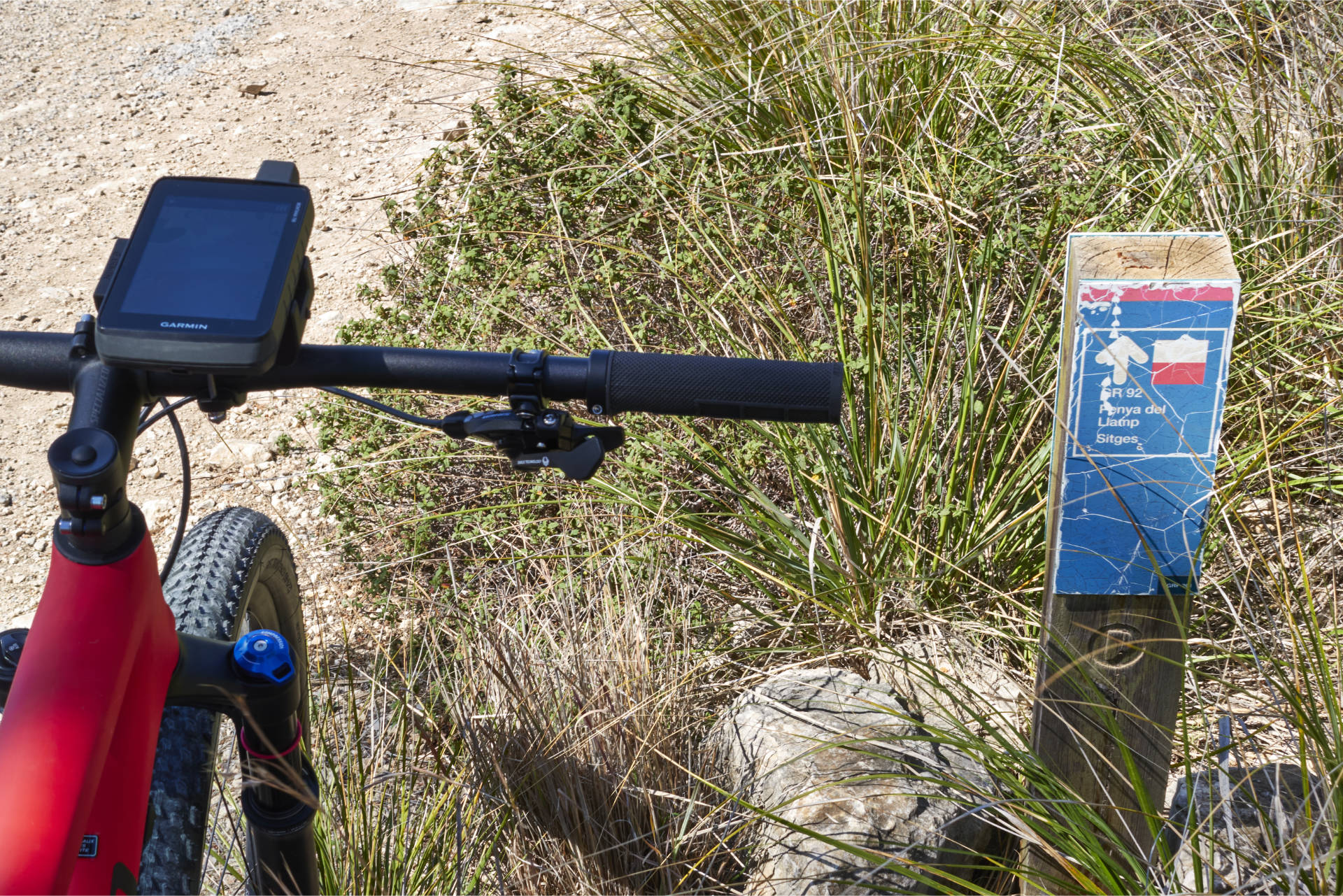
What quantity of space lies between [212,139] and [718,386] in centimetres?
517

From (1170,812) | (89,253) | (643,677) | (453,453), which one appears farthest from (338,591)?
(89,253)

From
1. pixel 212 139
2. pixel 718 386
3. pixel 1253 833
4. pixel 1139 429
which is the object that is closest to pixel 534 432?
pixel 718 386

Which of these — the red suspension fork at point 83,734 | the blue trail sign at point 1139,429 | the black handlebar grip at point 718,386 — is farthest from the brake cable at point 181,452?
the blue trail sign at point 1139,429

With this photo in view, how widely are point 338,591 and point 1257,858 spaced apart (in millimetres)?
2371

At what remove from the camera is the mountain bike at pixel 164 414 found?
107 cm

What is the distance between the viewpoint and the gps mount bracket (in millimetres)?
1201

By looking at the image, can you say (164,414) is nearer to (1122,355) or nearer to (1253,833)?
(1122,355)

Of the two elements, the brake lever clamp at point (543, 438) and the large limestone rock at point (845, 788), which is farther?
the large limestone rock at point (845, 788)

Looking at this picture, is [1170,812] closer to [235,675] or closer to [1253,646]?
[1253,646]

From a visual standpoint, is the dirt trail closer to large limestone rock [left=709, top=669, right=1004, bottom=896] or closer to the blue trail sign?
large limestone rock [left=709, top=669, right=1004, bottom=896]

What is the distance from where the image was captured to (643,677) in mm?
2191

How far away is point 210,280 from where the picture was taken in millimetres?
1127

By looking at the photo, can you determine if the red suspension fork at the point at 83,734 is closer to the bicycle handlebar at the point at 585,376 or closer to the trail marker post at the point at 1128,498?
the bicycle handlebar at the point at 585,376

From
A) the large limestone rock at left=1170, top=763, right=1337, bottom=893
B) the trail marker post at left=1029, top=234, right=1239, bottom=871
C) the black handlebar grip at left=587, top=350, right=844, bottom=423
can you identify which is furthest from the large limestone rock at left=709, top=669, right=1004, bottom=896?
the black handlebar grip at left=587, top=350, right=844, bottom=423
